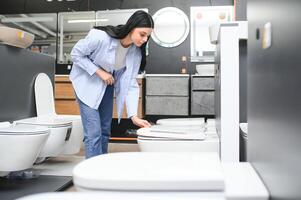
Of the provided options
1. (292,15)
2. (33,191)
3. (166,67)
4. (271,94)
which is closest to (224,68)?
(271,94)

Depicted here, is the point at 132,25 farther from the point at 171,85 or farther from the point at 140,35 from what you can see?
the point at 171,85

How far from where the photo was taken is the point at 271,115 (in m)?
0.83

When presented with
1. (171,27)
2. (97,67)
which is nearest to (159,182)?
(97,67)

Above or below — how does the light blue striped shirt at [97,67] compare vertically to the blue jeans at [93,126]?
above

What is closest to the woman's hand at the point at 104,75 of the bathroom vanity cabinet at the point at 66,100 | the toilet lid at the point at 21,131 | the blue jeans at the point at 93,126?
the blue jeans at the point at 93,126

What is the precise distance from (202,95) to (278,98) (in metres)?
A: 3.63

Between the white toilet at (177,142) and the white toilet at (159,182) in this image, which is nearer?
the white toilet at (159,182)

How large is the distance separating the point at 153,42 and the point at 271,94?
4307 mm

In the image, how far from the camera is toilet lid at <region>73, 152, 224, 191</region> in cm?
69

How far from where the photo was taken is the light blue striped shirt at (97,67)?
2.28 meters

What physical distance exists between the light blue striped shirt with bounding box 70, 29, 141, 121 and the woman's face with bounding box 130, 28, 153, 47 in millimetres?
152

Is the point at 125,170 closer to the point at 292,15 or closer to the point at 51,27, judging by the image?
the point at 292,15

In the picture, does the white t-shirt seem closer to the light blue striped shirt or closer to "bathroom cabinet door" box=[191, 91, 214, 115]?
the light blue striped shirt

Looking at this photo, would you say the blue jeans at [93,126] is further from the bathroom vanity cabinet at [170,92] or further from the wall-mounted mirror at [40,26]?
the wall-mounted mirror at [40,26]
